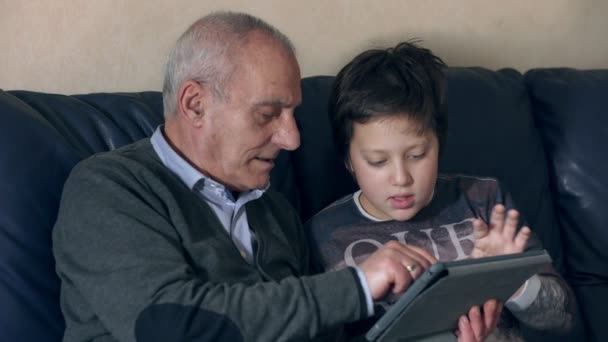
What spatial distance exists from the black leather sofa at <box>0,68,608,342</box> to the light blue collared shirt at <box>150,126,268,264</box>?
0.19 m

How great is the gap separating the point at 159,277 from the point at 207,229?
0.68 ft

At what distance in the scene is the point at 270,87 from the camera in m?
1.44

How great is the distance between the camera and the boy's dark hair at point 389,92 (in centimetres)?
163

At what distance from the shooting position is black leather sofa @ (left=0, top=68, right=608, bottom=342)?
1453mm

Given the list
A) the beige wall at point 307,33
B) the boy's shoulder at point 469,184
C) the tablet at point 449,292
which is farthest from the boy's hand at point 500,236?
the beige wall at point 307,33

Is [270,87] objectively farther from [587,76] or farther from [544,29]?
[544,29]

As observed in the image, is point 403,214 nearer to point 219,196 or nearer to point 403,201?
point 403,201

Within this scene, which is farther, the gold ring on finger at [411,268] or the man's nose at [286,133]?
the man's nose at [286,133]

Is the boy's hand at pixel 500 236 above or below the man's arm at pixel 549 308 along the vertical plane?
above

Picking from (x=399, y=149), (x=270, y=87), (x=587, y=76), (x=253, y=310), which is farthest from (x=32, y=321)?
(x=587, y=76)

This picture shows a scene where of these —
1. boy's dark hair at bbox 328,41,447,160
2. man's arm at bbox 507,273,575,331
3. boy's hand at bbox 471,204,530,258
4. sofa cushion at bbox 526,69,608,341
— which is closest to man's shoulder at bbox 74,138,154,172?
boy's dark hair at bbox 328,41,447,160

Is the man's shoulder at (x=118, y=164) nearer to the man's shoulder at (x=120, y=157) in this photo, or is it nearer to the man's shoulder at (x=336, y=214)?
the man's shoulder at (x=120, y=157)

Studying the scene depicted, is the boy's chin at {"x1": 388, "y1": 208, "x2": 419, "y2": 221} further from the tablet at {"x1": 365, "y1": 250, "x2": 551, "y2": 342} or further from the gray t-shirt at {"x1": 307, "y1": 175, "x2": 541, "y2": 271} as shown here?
the tablet at {"x1": 365, "y1": 250, "x2": 551, "y2": 342}

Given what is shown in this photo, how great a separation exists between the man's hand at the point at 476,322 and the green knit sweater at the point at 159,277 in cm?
23
